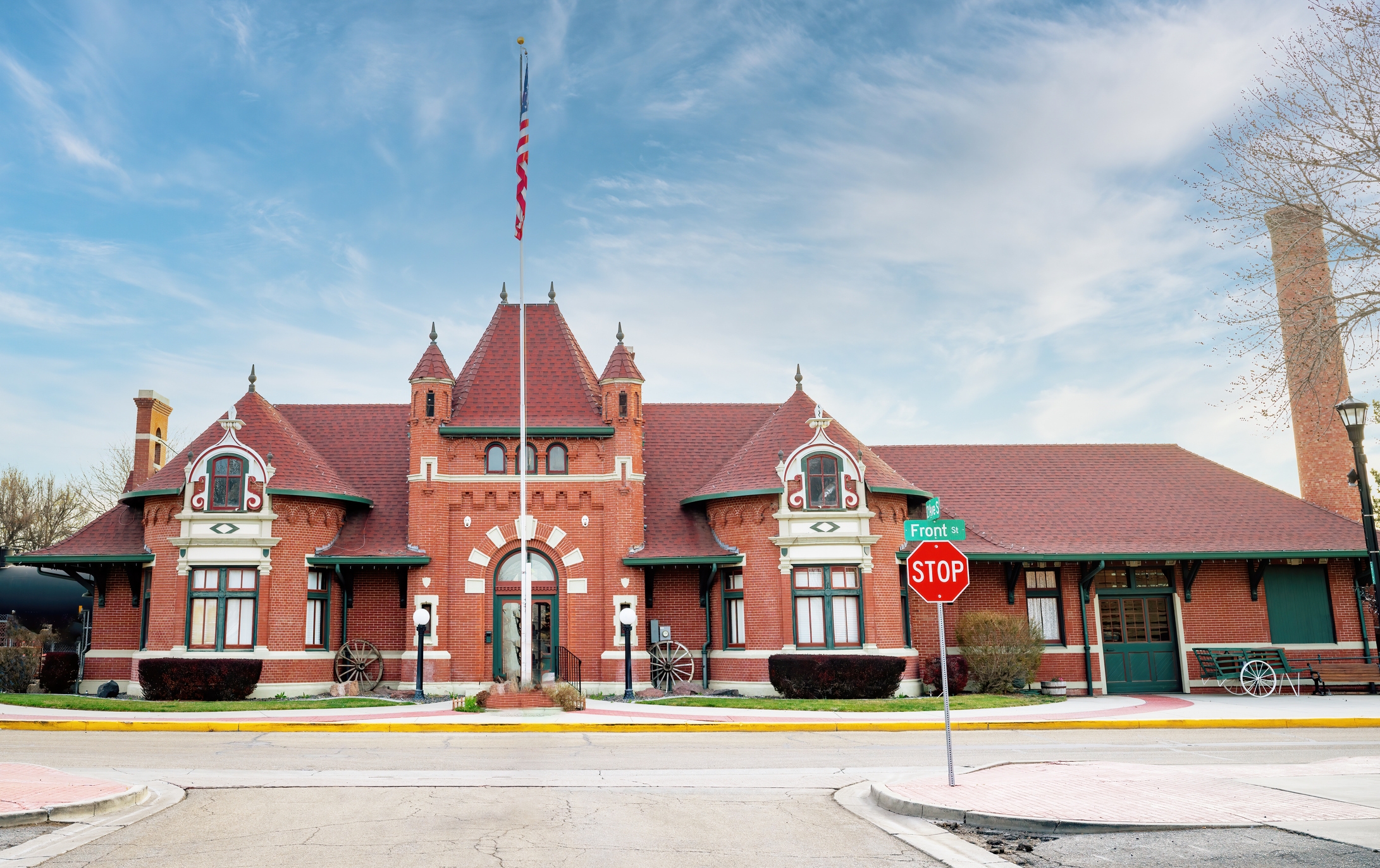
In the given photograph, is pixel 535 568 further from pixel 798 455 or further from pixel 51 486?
pixel 51 486

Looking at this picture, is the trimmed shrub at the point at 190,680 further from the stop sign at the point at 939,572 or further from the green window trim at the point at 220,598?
the stop sign at the point at 939,572

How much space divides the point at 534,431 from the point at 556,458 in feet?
3.15

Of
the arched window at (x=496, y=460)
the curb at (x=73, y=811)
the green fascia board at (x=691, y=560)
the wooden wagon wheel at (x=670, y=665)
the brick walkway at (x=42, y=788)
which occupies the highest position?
the arched window at (x=496, y=460)

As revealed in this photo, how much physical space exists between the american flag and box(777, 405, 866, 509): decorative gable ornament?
8669mm

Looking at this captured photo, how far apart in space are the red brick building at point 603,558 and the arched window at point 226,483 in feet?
0.21

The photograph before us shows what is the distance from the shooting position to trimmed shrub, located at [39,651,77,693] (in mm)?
26016

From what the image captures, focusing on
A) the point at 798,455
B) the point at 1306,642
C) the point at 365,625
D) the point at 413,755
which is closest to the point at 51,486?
the point at 365,625

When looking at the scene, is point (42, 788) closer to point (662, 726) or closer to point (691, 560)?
point (662, 726)

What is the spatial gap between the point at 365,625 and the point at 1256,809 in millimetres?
21932

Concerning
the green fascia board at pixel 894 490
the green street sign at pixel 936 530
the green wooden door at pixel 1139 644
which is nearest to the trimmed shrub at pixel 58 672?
the green fascia board at pixel 894 490

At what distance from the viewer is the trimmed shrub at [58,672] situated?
26.0 meters

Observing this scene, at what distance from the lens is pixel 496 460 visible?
27.3m

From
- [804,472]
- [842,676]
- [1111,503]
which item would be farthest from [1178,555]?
[804,472]

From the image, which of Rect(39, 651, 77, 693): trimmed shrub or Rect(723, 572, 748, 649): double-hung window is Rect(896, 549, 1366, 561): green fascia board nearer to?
Rect(723, 572, 748, 649): double-hung window
